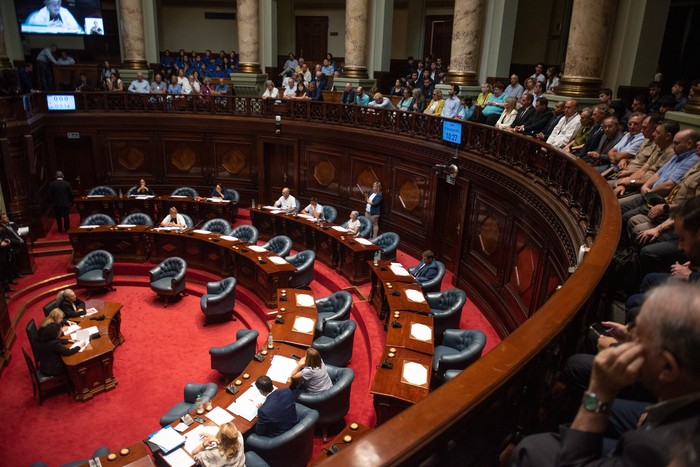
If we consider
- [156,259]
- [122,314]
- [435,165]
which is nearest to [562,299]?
[435,165]

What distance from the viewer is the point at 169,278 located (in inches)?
443

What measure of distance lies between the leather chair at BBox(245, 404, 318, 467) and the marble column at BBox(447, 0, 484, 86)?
10.2 metres

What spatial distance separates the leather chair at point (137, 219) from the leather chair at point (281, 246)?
356 cm

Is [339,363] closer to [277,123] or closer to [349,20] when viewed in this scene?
[277,123]

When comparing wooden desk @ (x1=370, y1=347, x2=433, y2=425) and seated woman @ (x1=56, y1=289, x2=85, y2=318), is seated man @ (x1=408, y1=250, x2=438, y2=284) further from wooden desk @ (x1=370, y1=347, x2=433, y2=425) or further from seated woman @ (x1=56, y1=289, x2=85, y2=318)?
seated woman @ (x1=56, y1=289, x2=85, y2=318)

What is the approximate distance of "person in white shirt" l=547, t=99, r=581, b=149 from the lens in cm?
777

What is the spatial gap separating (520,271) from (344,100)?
24.9 feet

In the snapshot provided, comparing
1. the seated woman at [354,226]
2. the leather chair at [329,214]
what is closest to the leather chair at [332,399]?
the seated woman at [354,226]

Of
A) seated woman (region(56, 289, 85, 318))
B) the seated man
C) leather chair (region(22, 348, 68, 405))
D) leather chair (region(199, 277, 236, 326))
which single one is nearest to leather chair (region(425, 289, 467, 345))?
the seated man

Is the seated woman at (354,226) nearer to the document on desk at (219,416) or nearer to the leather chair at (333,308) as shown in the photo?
the leather chair at (333,308)

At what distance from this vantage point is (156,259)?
12781 millimetres

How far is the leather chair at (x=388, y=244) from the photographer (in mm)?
11531

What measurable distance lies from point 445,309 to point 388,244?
305 cm

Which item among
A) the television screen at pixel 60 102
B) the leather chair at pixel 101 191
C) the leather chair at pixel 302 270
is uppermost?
the television screen at pixel 60 102
